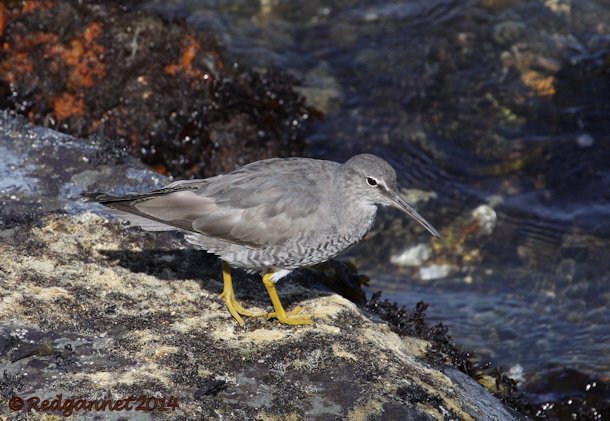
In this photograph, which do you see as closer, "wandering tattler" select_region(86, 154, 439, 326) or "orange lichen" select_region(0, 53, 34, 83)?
"wandering tattler" select_region(86, 154, 439, 326)

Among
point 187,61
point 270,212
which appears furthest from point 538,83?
point 270,212

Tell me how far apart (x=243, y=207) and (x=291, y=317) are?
890 mm

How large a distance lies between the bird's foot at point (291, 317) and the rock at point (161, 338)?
56mm

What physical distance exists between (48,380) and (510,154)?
22.9ft

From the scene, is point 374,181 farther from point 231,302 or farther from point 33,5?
point 33,5

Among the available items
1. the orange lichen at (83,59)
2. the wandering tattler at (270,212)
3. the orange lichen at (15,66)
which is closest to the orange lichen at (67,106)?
the orange lichen at (83,59)

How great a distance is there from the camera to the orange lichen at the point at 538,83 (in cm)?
1063

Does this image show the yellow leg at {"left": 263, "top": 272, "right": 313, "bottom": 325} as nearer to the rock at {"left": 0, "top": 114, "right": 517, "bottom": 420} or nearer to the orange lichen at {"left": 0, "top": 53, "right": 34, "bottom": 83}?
the rock at {"left": 0, "top": 114, "right": 517, "bottom": 420}

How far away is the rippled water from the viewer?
8.16 meters

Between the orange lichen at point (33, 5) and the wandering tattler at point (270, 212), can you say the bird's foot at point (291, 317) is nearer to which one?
the wandering tattler at point (270, 212)

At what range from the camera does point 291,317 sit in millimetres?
5508

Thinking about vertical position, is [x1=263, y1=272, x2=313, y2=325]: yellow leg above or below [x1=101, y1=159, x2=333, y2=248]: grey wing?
below

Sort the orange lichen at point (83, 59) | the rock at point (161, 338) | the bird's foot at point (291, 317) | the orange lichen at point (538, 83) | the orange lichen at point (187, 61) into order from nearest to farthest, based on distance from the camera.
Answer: the rock at point (161, 338)
the bird's foot at point (291, 317)
the orange lichen at point (83, 59)
the orange lichen at point (187, 61)
the orange lichen at point (538, 83)

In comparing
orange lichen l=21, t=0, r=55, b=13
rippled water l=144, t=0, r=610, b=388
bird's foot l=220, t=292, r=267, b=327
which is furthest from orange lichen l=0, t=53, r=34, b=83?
bird's foot l=220, t=292, r=267, b=327
